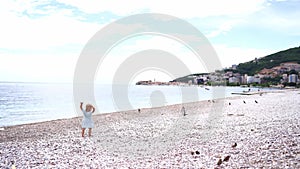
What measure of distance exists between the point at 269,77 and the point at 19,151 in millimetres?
197415

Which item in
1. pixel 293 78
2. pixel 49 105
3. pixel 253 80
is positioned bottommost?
pixel 49 105

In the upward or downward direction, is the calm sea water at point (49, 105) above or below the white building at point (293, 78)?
below

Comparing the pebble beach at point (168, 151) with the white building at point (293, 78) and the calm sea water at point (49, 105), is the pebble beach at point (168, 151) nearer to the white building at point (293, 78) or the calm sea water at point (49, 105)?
the calm sea water at point (49, 105)

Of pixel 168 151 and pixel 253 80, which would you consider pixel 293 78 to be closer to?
pixel 253 80

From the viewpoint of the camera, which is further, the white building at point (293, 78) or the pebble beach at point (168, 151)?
the white building at point (293, 78)

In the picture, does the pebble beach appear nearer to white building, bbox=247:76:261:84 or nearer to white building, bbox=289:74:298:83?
white building, bbox=289:74:298:83

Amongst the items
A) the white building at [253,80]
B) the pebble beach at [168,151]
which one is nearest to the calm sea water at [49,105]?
the pebble beach at [168,151]

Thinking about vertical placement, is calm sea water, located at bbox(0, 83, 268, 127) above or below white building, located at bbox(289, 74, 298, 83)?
below

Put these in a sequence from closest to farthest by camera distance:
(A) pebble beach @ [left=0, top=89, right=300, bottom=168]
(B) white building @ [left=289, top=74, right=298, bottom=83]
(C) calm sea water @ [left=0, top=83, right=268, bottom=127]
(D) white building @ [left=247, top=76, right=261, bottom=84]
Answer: (A) pebble beach @ [left=0, top=89, right=300, bottom=168] < (C) calm sea water @ [left=0, top=83, right=268, bottom=127] < (B) white building @ [left=289, top=74, right=298, bottom=83] < (D) white building @ [left=247, top=76, right=261, bottom=84]

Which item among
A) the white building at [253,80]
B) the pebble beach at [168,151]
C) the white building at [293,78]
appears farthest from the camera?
the white building at [253,80]

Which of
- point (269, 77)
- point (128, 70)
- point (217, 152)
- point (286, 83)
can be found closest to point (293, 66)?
point (269, 77)

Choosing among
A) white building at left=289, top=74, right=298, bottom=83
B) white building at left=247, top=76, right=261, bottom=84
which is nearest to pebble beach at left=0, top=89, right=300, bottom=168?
white building at left=289, top=74, right=298, bottom=83

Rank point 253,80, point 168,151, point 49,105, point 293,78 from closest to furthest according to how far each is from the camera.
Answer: point 168,151 < point 49,105 < point 293,78 < point 253,80

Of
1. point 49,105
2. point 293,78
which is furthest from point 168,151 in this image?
point 293,78
